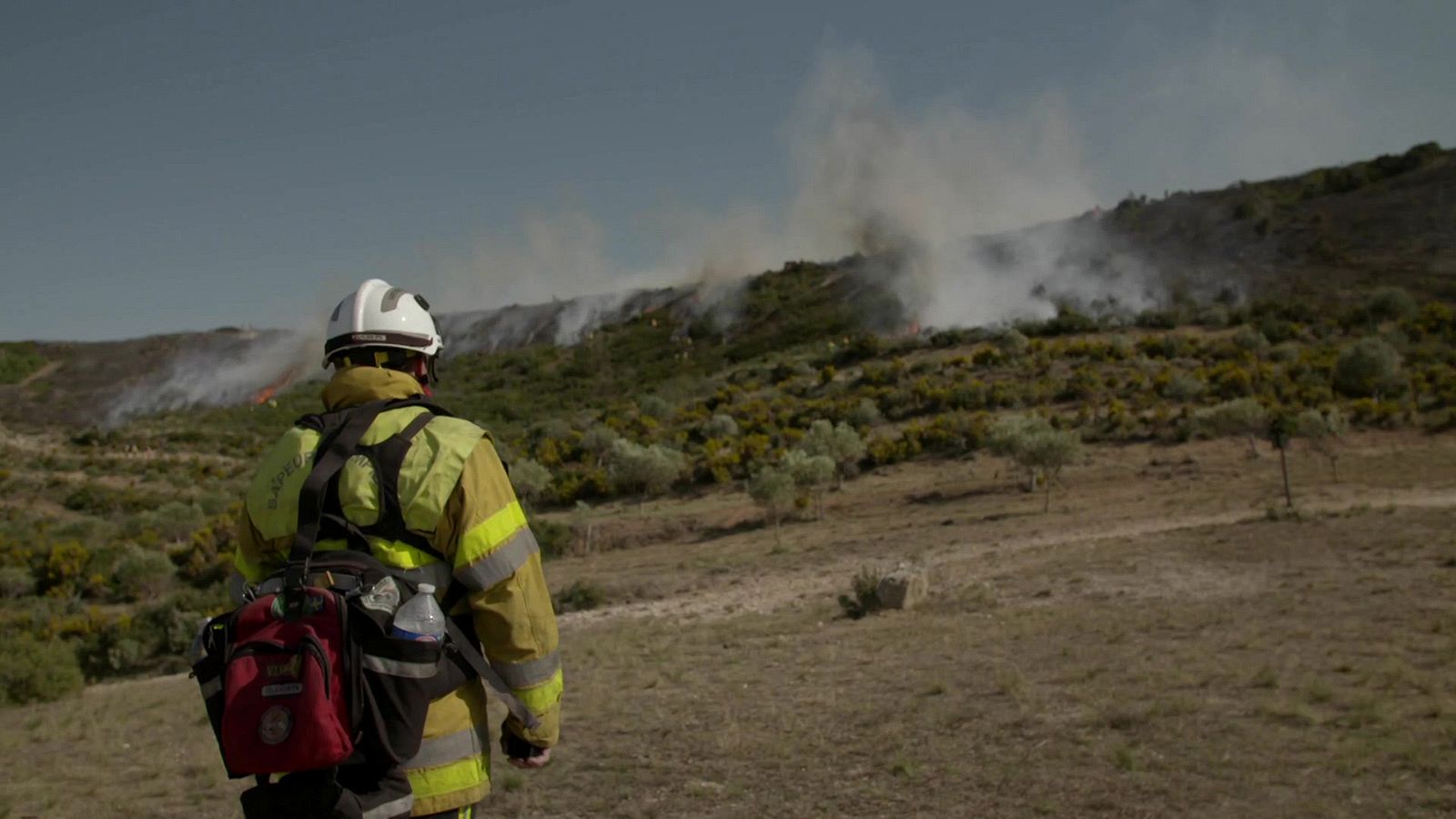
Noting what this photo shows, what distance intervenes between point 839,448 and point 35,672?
1727cm

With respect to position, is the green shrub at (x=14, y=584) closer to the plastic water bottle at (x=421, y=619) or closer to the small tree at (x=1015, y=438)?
the small tree at (x=1015, y=438)

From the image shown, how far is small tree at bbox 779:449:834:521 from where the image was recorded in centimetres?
2164

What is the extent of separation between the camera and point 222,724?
7.28ft

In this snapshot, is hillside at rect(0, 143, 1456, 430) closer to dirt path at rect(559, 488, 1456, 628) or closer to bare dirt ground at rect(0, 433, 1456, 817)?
dirt path at rect(559, 488, 1456, 628)

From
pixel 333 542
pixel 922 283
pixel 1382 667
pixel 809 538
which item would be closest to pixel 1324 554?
pixel 1382 667

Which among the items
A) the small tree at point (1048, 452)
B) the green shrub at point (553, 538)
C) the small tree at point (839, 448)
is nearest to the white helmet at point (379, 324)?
the green shrub at point (553, 538)

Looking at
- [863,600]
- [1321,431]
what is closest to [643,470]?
[863,600]

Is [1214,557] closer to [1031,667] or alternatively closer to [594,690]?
[1031,667]

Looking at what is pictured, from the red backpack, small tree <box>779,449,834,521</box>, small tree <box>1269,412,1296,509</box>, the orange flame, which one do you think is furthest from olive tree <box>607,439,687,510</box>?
the orange flame

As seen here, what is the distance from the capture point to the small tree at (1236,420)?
22.5m

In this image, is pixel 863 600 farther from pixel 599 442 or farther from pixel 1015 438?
pixel 599 442

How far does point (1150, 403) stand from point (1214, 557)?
51.9 feet

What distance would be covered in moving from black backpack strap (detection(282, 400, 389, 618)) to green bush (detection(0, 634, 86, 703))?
11.5 meters

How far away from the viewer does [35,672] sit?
37.7ft
